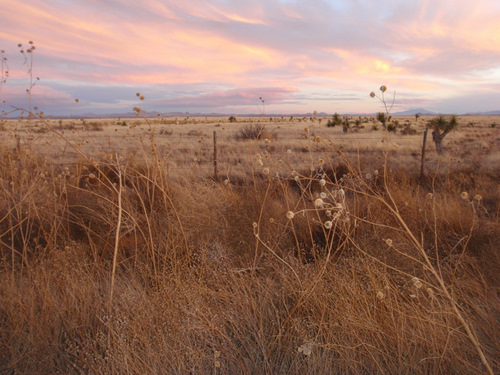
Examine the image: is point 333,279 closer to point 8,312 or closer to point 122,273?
point 122,273

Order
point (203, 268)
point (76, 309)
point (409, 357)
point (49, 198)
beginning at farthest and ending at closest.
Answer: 1. point (49, 198)
2. point (203, 268)
3. point (76, 309)
4. point (409, 357)

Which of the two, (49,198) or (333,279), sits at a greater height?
(49,198)

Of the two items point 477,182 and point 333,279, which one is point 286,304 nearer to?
point 333,279

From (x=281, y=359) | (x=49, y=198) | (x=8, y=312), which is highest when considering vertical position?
(x=49, y=198)

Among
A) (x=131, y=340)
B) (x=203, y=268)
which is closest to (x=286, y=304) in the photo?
(x=203, y=268)

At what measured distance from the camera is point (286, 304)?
292 cm

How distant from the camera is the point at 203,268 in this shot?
3.30 metres

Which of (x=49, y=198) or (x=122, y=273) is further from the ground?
(x=49, y=198)

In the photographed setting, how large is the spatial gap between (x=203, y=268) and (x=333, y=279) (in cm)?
118

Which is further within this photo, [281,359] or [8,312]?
[8,312]

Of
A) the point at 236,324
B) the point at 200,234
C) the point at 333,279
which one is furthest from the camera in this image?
the point at 200,234

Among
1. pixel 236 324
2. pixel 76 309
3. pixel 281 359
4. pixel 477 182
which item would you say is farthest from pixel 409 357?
pixel 477 182

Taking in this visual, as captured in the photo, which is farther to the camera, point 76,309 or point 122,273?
point 122,273

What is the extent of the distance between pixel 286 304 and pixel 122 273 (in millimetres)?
1587
